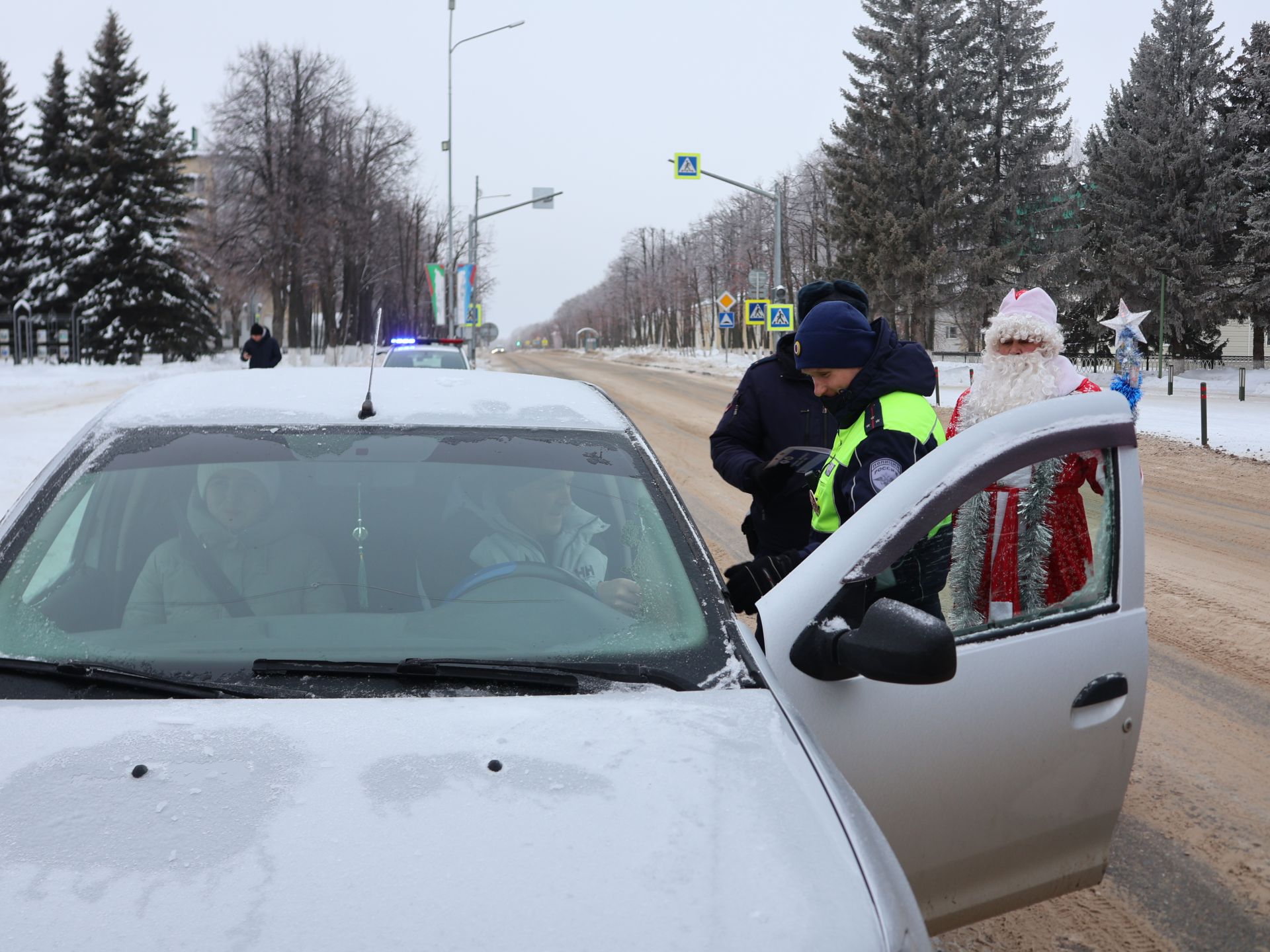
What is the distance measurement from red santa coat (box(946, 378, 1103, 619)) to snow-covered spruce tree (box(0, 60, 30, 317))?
46.7m

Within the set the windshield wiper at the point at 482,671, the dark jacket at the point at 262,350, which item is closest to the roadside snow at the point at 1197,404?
the windshield wiper at the point at 482,671

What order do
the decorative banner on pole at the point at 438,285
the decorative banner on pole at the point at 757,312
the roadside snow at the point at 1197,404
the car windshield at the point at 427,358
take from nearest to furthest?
1. the car windshield at the point at 427,358
2. the roadside snow at the point at 1197,404
3. the decorative banner on pole at the point at 757,312
4. the decorative banner on pole at the point at 438,285

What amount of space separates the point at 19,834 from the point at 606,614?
3.86ft

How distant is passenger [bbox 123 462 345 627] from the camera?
2518mm

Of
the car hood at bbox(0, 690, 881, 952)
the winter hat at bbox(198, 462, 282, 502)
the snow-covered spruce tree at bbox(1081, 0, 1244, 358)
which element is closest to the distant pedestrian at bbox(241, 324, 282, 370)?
the winter hat at bbox(198, 462, 282, 502)

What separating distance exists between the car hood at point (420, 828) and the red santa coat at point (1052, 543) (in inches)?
38.2

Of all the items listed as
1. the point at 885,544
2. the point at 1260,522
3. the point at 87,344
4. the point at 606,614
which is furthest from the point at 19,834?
the point at 87,344

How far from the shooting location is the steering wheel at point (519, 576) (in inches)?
102

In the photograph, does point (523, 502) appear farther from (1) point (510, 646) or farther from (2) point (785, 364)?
(2) point (785, 364)

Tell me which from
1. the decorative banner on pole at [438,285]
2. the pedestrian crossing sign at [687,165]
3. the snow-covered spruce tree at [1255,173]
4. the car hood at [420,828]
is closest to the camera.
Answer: the car hood at [420,828]

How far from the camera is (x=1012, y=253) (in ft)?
161

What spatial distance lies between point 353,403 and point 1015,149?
168 ft

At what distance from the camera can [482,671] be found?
7.32ft

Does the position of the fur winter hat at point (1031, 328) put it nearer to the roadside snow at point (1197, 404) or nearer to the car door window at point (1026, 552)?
the roadside snow at point (1197, 404)
